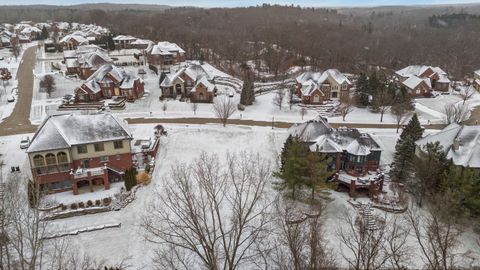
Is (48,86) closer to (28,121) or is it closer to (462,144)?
(28,121)

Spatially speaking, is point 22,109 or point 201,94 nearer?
point 22,109

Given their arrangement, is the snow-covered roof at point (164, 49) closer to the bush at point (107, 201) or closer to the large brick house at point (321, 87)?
the large brick house at point (321, 87)

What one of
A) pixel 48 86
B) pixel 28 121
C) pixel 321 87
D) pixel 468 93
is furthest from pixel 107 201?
pixel 468 93

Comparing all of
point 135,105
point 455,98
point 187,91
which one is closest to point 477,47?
point 455,98

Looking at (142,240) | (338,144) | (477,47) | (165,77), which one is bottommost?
(142,240)

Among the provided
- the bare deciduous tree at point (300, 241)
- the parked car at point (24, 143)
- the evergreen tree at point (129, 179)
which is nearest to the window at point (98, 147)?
the evergreen tree at point (129, 179)

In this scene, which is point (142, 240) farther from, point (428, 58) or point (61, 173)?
point (428, 58)
